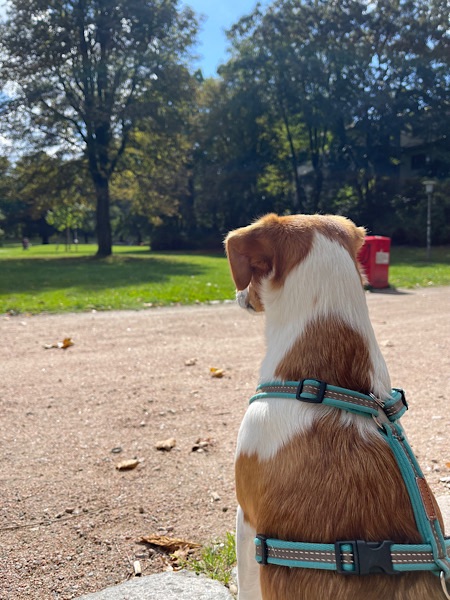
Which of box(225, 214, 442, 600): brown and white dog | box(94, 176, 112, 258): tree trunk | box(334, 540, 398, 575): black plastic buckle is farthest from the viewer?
box(94, 176, 112, 258): tree trunk

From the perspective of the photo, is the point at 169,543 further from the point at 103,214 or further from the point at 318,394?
the point at 103,214

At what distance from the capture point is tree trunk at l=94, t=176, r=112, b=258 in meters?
31.2

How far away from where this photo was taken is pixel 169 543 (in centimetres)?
291

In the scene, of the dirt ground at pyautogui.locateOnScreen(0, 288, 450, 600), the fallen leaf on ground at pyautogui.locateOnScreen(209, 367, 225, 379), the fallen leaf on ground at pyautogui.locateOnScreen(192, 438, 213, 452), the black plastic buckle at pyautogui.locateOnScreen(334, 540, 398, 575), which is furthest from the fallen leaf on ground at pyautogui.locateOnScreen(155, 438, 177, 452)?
the black plastic buckle at pyautogui.locateOnScreen(334, 540, 398, 575)

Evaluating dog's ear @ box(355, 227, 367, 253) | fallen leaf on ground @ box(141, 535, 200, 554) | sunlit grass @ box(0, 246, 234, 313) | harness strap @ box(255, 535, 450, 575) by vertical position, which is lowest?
fallen leaf on ground @ box(141, 535, 200, 554)

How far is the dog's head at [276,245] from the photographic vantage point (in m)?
2.00

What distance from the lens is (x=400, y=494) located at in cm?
156

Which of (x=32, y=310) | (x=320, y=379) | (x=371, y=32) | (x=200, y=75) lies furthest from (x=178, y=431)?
(x=200, y=75)

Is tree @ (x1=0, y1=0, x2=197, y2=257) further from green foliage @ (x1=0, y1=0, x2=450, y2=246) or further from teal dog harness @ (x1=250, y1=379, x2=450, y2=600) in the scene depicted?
teal dog harness @ (x1=250, y1=379, x2=450, y2=600)

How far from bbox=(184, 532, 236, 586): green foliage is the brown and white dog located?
738mm

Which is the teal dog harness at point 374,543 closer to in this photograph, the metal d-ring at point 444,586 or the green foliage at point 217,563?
the metal d-ring at point 444,586

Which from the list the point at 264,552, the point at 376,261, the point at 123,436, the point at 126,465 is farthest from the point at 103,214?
the point at 264,552

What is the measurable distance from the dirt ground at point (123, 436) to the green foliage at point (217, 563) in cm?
16

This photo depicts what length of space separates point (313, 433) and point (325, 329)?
1.23 feet
